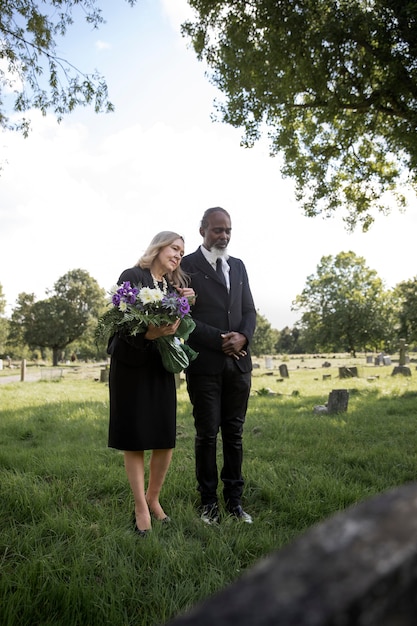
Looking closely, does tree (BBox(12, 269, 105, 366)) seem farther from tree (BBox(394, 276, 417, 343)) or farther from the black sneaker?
the black sneaker

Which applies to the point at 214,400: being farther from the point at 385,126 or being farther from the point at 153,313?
the point at 385,126

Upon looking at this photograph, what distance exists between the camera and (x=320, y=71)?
11.0 meters

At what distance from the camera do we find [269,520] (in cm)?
431

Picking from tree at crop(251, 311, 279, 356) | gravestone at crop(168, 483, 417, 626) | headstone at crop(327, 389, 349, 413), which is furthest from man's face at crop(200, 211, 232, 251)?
tree at crop(251, 311, 279, 356)

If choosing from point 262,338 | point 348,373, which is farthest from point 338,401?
point 262,338

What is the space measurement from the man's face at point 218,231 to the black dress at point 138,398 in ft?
4.26

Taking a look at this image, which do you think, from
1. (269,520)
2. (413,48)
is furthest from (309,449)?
(413,48)

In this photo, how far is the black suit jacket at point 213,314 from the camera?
14.8 feet

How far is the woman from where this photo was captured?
158 inches

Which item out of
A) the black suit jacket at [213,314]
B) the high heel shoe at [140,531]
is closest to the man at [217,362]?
the black suit jacket at [213,314]

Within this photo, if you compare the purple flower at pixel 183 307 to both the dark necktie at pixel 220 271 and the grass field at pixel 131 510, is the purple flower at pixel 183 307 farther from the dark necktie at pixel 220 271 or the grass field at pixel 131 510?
the grass field at pixel 131 510

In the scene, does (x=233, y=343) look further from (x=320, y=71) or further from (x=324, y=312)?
(x=324, y=312)

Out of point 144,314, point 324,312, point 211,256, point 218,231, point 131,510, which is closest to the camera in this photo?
point 144,314

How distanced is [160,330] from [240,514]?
2009 mm
